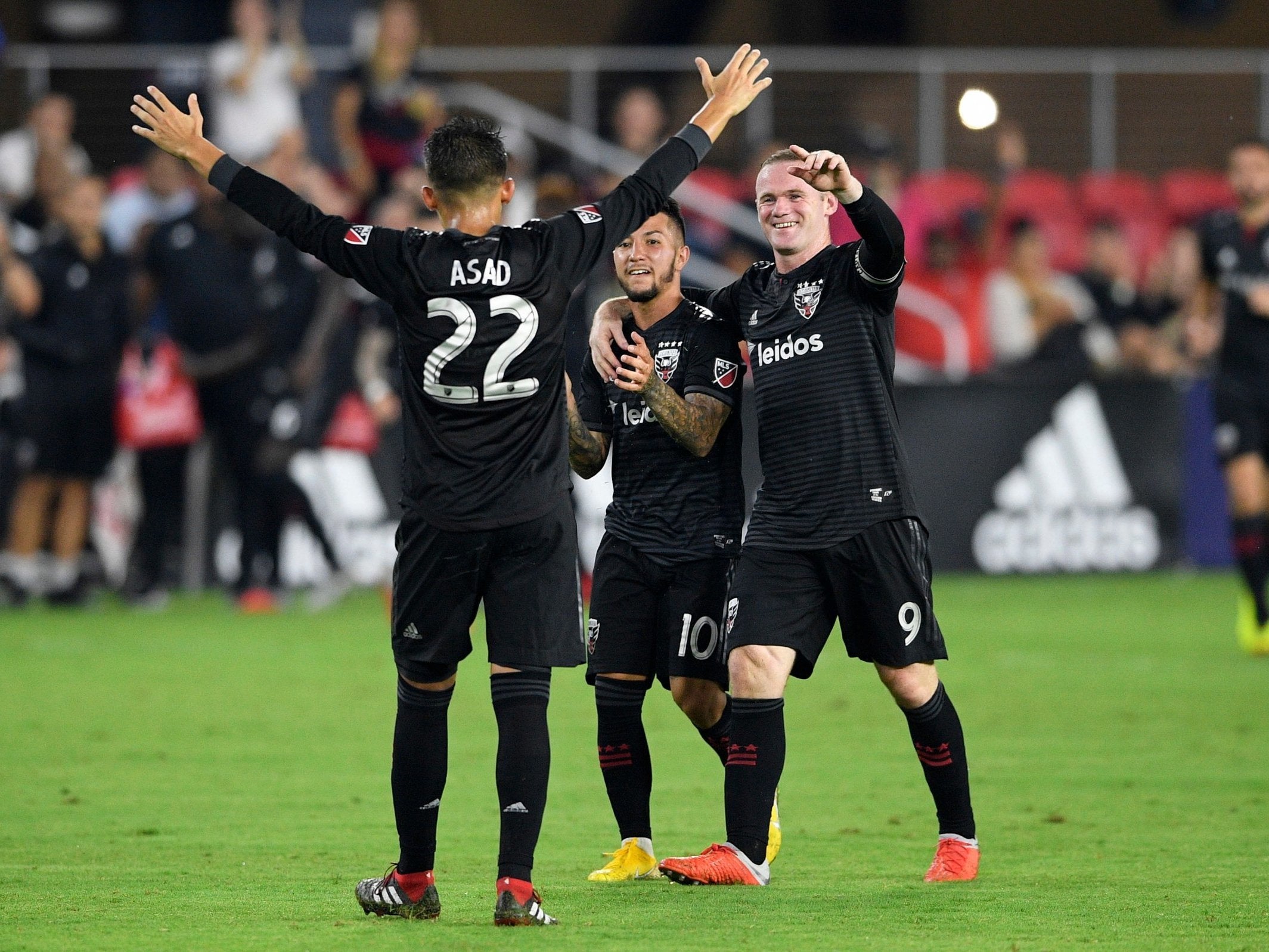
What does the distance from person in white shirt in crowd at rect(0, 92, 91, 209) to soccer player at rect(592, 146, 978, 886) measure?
9.99m

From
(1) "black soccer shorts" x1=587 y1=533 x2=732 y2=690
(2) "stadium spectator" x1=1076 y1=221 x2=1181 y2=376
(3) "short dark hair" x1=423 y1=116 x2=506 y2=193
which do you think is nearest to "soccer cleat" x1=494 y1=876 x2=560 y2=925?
(1) "black soccer shorts" x1=587 y1=533 x2=732 y2=690

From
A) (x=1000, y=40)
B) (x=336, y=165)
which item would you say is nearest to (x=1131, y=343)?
(x=1000, y=40)

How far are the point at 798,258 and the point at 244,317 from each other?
872cm

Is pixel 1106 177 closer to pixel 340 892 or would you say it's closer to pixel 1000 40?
pixel 1000 40

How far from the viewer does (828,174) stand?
556 cm

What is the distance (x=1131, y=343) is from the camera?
18000 mm

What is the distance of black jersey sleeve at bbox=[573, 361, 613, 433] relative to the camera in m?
6.37

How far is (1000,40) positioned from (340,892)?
17.3 meters

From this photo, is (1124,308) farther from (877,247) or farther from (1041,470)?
(877,247)

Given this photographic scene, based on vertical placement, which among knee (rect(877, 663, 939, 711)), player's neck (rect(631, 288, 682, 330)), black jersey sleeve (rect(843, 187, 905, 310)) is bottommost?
knee (rect(877, 663, 939, 711))

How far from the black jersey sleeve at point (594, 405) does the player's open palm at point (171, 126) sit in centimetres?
160

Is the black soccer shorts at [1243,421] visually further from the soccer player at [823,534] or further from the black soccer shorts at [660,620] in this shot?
the black soccer shorts at [660,620]

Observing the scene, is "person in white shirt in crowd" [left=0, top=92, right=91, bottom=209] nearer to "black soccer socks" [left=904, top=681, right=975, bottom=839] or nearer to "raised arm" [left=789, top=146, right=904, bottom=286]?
"raised arm" [left=789, top=146, right=904, bottom=286]

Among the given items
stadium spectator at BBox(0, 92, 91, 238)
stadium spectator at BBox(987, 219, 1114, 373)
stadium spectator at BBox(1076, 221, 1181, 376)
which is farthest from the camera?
stadium spectator at BBox(1076, 221, 1181, 376)
